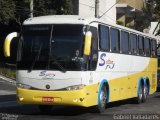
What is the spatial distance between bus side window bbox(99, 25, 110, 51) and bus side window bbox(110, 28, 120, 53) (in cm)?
53

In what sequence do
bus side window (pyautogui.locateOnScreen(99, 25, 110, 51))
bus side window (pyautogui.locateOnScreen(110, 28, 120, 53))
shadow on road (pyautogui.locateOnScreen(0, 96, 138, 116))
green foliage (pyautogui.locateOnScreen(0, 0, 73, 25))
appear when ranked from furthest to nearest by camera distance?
1. green foliage (pyautogui.locateOnScreen(0, 0, 73, 25))
2. bus side window (pyautogui.locateOnScreen(110, 28, 120, 53))
3. bus side window (pyautogui.locateOnScreen(99, 25, 110, 51))
4. shadow on road (pyautogui.locateOnScreen(0, 96, 138, 116))

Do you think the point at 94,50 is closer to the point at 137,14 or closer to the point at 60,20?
the point at 60,20

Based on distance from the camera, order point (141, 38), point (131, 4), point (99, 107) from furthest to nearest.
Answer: point (131, 4) < point (141, 38) < point (99, 107)

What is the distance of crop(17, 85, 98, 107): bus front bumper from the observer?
51.9ft

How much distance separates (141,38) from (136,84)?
84.8 inches

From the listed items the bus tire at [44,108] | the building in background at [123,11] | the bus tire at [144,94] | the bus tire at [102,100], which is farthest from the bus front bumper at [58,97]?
the building in background at [123,11]

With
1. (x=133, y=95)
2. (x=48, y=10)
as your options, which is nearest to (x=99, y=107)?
(x=133, y=95)

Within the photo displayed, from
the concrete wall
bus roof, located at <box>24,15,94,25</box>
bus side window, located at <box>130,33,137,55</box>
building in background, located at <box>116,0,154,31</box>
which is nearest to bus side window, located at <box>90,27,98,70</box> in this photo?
bus roof, located at <box>24,15,94,25</box>

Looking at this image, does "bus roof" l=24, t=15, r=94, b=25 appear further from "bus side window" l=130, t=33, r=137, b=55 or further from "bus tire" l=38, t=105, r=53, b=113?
"bus side window" l=130, t=33, r=137, b=55

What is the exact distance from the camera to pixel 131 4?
5506 cm

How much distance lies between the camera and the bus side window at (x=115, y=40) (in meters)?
18.8

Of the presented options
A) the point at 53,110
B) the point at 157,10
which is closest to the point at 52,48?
the point at 53,110

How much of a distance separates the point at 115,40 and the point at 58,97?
4.15 metres

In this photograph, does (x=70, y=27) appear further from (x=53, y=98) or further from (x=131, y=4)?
(x=131, y=4)
